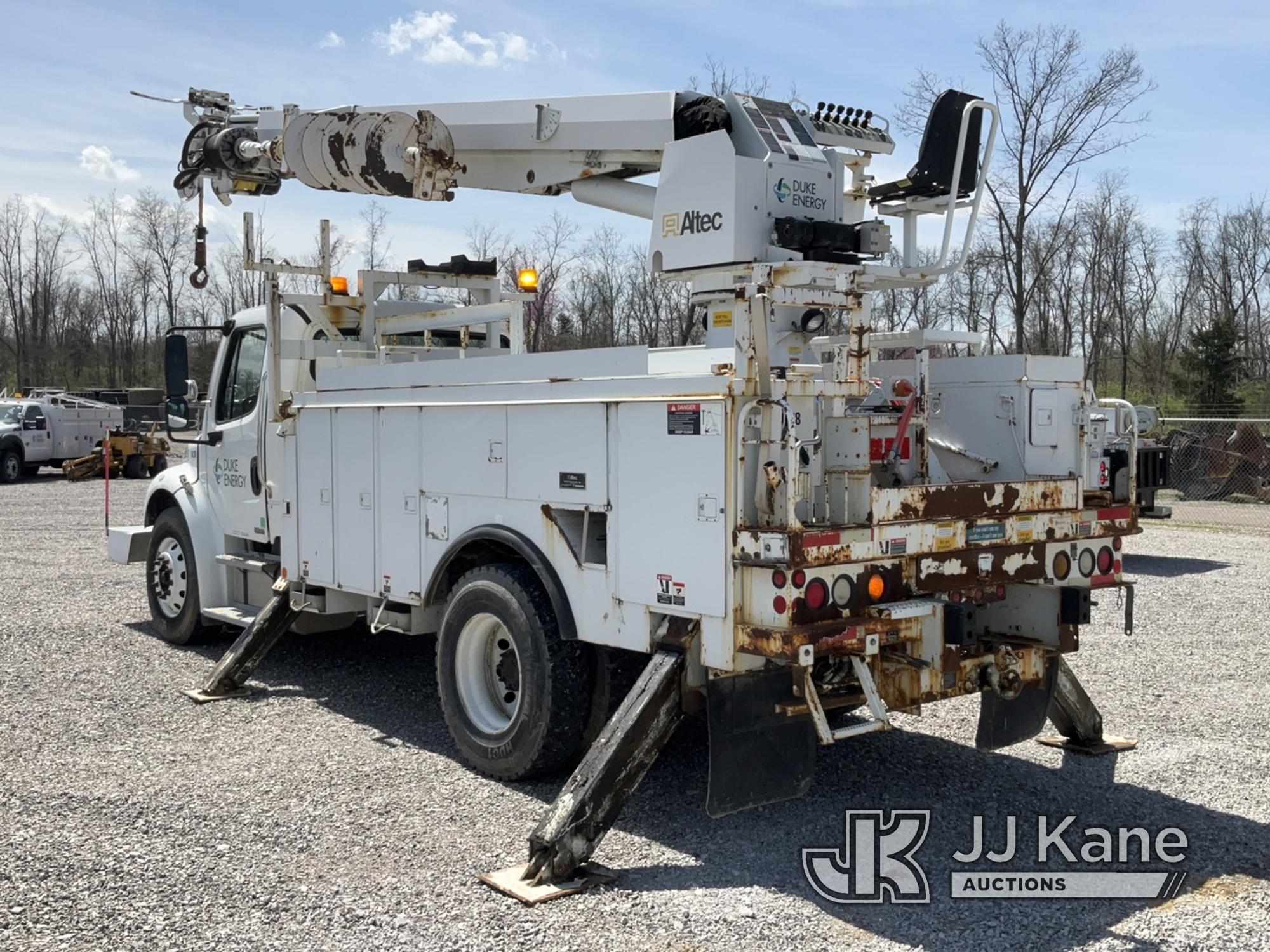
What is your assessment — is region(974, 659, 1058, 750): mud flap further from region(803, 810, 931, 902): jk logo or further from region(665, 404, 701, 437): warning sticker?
region(665, 404, 701, 437): warning sticker

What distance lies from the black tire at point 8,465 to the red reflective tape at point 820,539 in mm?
26545

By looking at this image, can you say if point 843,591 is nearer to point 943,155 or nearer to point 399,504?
point 943,155

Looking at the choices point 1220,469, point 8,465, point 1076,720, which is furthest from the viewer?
point 8,465

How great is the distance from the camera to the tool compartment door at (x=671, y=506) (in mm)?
4754

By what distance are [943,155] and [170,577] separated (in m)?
6.66

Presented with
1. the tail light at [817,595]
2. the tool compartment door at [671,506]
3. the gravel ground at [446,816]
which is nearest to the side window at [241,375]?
the gravel ground at [446,816]

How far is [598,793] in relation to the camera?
15.7ft

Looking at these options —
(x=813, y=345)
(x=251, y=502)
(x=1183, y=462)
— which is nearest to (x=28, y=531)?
(x=251, y=502)

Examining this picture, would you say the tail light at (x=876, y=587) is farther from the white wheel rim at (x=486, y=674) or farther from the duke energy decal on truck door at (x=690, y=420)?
the white wheel rim at (x=486, y=674)

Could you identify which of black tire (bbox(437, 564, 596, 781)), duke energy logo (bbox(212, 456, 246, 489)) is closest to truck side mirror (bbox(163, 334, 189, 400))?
duke energy logo (bbox(212, 456, 246, 489))

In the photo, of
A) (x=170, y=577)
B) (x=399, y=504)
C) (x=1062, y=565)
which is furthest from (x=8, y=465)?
(x=1062, y=565)

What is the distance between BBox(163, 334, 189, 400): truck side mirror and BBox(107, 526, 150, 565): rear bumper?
2.11 meters

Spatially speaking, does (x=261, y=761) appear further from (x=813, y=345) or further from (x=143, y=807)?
(x=813, y=345)

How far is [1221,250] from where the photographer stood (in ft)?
173
